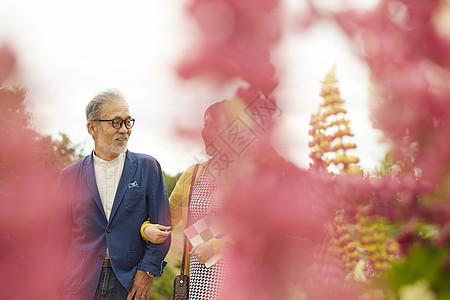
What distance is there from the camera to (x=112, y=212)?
110 centimetres

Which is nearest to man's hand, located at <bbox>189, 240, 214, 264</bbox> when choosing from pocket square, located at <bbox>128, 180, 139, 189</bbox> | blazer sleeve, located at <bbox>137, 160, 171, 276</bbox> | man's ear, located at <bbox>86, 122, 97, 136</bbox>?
blazer sleeve, located at <bbox>137, 160, 171, 276</bbox>

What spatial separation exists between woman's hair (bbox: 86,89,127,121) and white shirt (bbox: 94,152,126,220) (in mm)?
114

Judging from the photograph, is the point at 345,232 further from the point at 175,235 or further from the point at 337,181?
the point at 175,235

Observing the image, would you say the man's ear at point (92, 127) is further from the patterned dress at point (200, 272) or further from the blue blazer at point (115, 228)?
the patterned dress at point (200, 272)

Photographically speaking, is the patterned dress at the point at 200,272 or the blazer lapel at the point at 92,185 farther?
the blazer lapel at the point at 92,185

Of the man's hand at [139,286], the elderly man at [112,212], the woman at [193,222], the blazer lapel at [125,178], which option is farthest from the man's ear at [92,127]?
the man's hand at [139,286]

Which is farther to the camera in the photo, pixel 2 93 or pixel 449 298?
pixel 2 93

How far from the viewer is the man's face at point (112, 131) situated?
114 cm

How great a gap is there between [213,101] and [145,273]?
95 cm

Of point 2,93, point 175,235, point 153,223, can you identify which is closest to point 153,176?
point 153,223

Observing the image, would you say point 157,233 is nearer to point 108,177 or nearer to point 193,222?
point 193,222

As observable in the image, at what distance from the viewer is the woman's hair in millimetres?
1146

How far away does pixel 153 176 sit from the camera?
1184 millimetres

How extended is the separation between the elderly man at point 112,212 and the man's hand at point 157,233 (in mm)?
57
